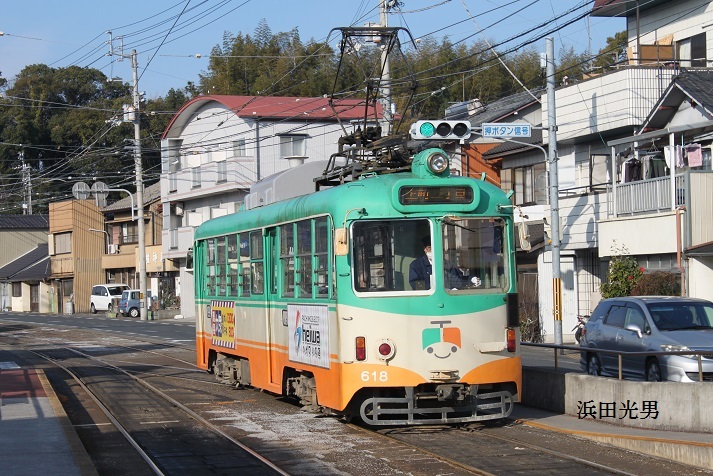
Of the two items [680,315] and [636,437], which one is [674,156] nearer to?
[680,315]

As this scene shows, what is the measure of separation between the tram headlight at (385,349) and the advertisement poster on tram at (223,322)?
5654 millimetres

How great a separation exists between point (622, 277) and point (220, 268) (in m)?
12.4

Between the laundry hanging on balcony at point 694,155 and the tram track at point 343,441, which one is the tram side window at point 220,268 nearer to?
the tram track at point 343,441

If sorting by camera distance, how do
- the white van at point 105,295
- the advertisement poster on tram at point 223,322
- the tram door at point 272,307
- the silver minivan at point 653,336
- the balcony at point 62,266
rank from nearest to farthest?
the tram door at point 272,307 → the silver minivan at point 653,336 → the advertisement poster on tram at point 223,322 → the white van at point 105,295 → the balcony at point 62,266

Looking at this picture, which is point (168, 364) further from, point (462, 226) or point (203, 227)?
point (462, 226)

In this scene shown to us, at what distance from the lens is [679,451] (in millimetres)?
10461

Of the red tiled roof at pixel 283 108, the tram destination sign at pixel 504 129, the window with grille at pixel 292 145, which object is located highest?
the red tiled roof at pixel 283 108

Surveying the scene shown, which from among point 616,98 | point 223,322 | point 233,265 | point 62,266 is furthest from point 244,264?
point 62,266

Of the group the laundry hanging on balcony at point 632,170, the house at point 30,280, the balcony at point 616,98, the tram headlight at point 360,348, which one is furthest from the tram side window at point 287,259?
the house at point 30,280

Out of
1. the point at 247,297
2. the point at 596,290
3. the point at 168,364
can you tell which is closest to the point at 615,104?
the point at 596,290

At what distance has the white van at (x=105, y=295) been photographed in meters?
64.4

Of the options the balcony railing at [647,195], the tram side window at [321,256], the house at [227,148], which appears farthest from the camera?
the house at [227,148]

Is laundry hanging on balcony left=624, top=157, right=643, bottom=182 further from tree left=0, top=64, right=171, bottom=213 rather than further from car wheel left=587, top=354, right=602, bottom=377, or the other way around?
tree left=0, top=64, right=171, bottom=213

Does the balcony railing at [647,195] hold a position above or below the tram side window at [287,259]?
above
